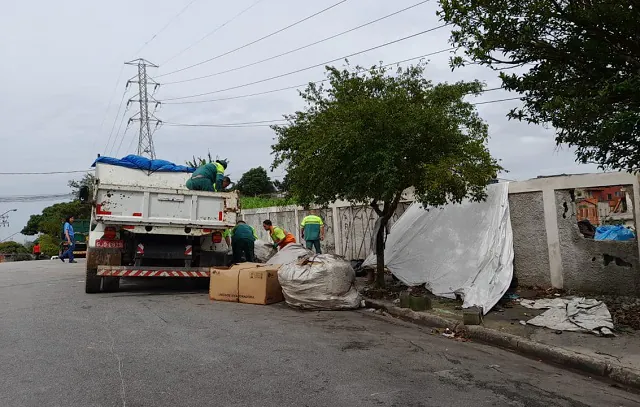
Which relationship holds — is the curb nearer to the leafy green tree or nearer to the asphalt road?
the asphalt road

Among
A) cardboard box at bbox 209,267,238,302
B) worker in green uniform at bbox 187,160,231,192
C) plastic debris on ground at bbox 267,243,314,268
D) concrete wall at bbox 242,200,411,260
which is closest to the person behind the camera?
cardboard box at bbox 209,267,238,302

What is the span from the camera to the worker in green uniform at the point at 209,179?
10023 millimetres

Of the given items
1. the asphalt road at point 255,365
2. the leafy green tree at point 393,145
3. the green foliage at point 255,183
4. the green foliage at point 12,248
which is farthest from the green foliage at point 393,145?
the green foliage at point 12,248

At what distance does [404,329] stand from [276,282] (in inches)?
106

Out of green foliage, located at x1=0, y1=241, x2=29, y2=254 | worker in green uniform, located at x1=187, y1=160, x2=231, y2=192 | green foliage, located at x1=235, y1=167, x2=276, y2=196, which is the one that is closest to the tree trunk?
worker in green uniform, located at x1=187, y1=160, x2=231, y2=192

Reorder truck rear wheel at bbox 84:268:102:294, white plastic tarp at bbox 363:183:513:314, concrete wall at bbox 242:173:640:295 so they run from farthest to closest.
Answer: truck rear wheel at bbox 84:268:102:294 < white plastic tarp at bbox 363:183:513:314 < concrete wall at bbox 242:173:640:295

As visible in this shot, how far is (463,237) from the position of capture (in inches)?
367

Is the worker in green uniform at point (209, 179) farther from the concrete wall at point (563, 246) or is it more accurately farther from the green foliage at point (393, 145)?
the concrete wall at point (563, 246)

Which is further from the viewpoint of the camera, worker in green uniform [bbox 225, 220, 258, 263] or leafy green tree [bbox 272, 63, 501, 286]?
worker in green uniform [bbox 225, 220, 258, 263]

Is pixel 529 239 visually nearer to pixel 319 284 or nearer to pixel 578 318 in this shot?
pixel 578 318

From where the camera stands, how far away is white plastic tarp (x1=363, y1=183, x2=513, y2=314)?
8312 millimetres

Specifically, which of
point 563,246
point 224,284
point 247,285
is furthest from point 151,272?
point 563,246

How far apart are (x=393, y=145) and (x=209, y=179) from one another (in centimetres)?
406

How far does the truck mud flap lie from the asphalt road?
1438 millimetres
